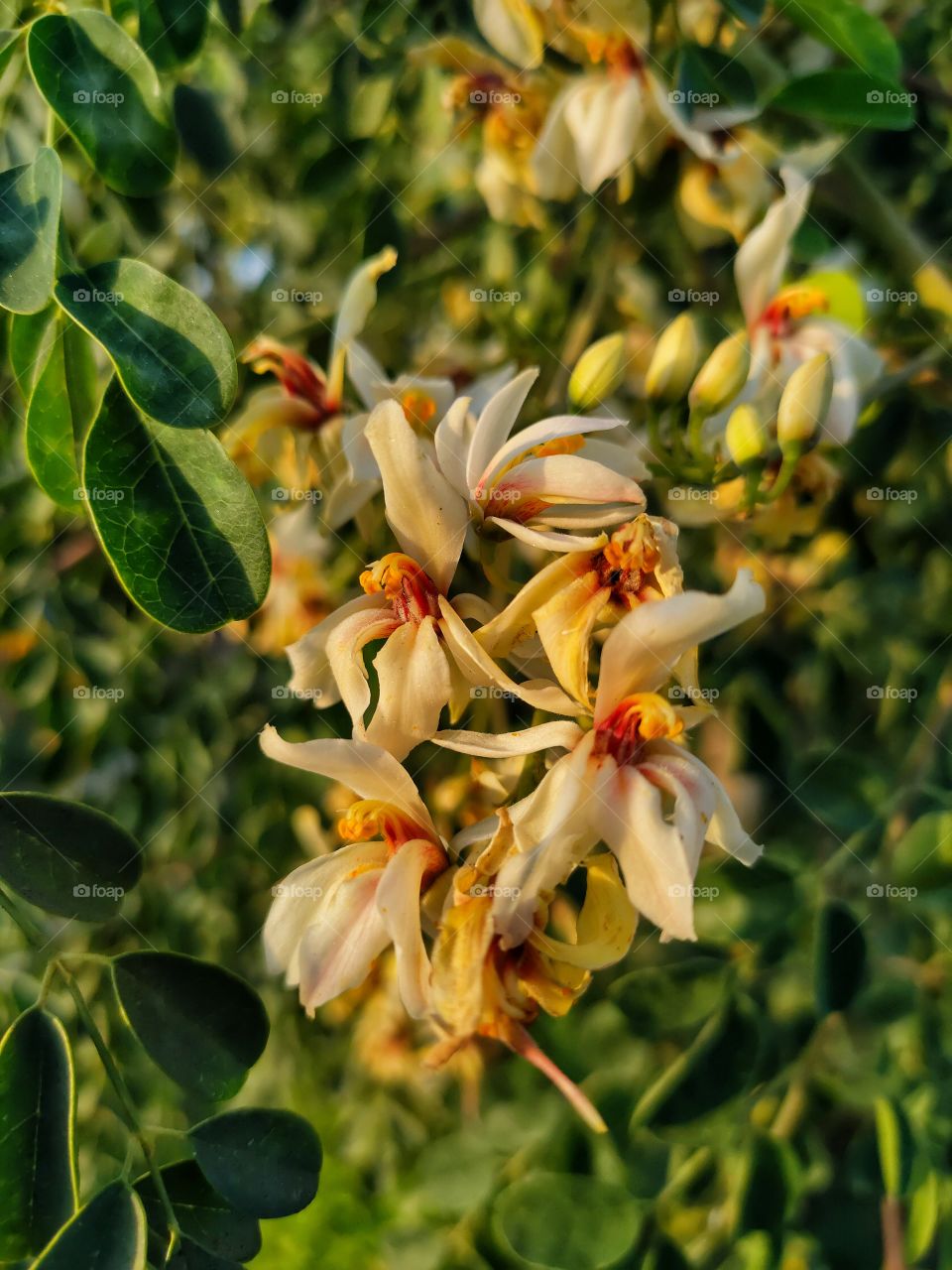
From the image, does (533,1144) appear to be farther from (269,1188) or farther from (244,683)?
(244,683)

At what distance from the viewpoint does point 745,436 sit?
815 millimetres

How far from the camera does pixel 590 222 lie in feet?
3.94

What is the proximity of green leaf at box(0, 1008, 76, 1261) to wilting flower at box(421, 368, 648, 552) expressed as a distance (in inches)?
14.5

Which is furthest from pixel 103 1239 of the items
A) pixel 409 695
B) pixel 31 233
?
pixel 31 233

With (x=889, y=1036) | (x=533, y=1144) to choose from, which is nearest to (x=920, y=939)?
(x=889, y=1036)

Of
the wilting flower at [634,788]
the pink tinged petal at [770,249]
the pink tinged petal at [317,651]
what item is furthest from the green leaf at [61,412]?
the pink tinged petal at [770,249]

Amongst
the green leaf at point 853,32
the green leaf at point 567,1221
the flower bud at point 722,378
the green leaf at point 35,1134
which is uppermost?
the green leaf at point 853,32

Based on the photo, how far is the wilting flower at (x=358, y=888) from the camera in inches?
24.2

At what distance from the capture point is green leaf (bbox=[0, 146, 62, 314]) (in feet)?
2.06

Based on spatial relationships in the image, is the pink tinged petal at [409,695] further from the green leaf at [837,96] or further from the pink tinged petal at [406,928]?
the green leaf at [837,96]

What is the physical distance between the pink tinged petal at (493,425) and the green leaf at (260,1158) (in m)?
0.39

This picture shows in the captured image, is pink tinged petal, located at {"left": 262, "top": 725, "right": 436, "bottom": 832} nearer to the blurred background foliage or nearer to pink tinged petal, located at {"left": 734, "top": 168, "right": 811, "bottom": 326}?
the blurred background foliage

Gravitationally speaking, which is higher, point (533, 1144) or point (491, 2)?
point (491, 2)

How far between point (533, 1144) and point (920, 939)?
20.1 inches
